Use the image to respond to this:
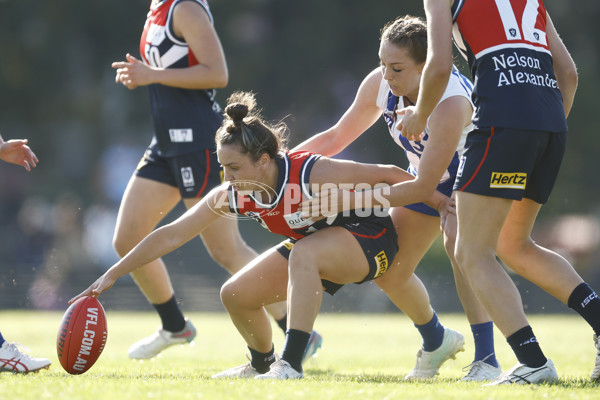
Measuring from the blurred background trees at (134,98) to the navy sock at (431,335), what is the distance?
13.1 m

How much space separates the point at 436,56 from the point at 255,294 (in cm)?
161

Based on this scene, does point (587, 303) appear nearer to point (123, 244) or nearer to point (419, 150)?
point (419, 150)

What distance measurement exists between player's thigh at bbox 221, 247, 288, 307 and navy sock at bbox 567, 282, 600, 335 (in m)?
1.52

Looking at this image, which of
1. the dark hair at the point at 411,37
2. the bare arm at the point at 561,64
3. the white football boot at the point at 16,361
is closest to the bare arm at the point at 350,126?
the dark hair at the point at 411,37

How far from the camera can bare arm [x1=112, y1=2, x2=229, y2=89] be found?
548cm

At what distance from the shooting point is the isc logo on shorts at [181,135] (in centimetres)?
568

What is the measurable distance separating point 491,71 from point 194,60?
2.34 meters

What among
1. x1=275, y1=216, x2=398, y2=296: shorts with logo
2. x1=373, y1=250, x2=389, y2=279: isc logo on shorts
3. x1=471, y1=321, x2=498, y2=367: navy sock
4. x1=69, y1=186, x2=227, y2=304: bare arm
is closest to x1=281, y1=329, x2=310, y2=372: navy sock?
x1=275, y1=216, x2=398, y2=296: shorts with logo

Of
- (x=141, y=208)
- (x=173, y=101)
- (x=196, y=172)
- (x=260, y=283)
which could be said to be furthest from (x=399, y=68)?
(x=141, y=208)

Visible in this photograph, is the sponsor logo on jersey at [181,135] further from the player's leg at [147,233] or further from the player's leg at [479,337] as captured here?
the player's leg at [479,337]

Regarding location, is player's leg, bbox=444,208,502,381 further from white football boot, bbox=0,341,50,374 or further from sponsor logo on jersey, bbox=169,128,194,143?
white football boot, bbox=0,341,50,374

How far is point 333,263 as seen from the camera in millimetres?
4336

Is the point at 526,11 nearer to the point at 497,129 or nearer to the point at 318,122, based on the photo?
the point at 497,129

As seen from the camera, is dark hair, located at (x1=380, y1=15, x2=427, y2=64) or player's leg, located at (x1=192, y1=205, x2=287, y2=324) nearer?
dark hair, located at (x1=380, y1=15, x2=427, y2=64)
